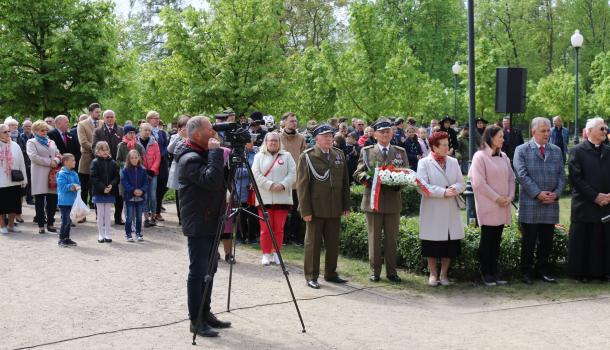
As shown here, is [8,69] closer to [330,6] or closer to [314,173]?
[314,173]

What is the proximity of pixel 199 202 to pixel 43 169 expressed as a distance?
22.8 ft

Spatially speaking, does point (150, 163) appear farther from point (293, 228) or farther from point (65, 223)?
point (293, 228)

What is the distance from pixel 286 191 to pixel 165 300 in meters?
2.83

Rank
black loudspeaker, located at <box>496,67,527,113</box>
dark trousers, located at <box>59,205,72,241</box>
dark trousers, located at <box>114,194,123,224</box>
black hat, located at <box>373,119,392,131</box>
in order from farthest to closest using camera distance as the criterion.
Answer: dark trousers, located at <box>114,194,123,224</box> < dark trousers, located at <box>59,205,72,241</box> < black loudspeaker, located at <box>496,67,527,113</box> < black hat, located at <box>373,119,392,131</box>

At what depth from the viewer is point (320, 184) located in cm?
A: 883

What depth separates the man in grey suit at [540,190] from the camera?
8.80m

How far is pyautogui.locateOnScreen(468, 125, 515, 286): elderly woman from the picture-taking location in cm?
869

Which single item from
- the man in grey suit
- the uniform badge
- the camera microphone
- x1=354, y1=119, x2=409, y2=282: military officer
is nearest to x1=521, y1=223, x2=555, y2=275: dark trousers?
the man in grey suit

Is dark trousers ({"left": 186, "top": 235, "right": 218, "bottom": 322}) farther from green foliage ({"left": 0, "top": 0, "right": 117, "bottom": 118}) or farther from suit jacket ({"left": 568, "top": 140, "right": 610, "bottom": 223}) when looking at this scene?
green foliage ({"left": 0, "top": 0, "right": 117, "bottom": 118})

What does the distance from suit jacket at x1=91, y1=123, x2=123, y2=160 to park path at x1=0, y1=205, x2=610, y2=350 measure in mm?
3728

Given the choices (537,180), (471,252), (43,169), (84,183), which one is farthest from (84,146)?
(537,180)

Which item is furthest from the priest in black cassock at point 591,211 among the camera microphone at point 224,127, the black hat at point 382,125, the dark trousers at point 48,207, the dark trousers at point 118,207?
the dark trousers at point 48,207

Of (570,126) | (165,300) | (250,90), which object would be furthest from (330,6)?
(165,300)

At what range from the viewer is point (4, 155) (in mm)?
12023
